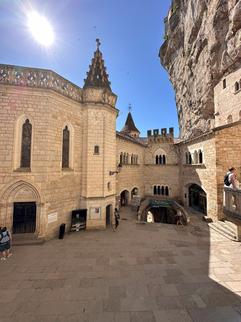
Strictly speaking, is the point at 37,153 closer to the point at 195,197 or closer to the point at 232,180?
the point at 232,180

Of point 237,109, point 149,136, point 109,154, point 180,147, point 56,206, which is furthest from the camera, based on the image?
point 149,136

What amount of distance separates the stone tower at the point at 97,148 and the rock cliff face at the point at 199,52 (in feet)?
42.2

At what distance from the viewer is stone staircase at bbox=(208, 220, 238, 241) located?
1051cm

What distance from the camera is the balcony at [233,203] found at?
6398 mm

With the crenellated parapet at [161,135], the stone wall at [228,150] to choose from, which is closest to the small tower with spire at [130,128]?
the crenellated parapet at [161,135]

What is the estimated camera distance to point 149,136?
2569cm

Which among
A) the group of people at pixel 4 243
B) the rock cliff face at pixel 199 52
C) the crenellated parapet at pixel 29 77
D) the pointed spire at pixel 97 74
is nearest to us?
the group of people at pixel 4 243

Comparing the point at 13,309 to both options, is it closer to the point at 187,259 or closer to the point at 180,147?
the point at 187,259

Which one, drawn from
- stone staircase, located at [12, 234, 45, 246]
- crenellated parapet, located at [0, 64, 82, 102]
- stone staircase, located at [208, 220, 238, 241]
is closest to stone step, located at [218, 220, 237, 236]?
stone staircase, located at [208, 220, 238, 241]

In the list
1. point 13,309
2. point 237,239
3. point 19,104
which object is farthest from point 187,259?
point 19,104

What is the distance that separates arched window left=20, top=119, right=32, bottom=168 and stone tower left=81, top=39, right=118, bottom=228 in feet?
12.5

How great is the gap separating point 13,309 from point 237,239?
11.8m

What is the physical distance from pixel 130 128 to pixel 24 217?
27.8 m

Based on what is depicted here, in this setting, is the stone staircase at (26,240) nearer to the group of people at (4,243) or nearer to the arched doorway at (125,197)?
the group of people at (4,243)
